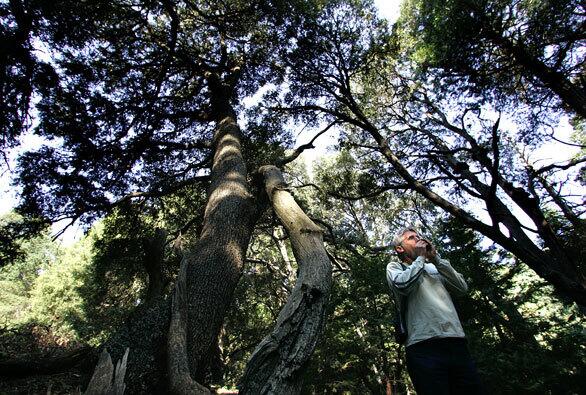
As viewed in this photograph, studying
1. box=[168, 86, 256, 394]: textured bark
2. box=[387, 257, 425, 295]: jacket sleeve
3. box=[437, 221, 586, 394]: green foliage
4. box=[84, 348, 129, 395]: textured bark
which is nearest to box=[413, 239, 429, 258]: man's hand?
box=[387, 257, 425, 295]: jacket sleeve

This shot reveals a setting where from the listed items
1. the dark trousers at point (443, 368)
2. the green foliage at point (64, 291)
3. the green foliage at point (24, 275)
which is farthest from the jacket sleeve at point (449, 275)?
the green foliage at point (24, 275)

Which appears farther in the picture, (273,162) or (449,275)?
(273,162)

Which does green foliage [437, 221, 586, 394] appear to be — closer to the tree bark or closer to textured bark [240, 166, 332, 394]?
textured bark [240, 166, 332, 394]

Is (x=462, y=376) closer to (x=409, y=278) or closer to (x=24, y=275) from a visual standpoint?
(x=409, y=278)

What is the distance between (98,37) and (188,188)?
4.10 metres

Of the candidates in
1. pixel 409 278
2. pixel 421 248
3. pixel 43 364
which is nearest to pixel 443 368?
pixel 409 278

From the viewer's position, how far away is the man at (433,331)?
2.09m

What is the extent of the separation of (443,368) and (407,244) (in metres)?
1.04

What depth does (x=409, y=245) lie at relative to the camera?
2.79 meters

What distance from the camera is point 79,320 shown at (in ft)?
59.0

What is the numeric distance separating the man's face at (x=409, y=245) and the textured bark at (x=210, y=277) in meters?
1.81

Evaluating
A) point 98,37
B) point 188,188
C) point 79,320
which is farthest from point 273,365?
point 79,320

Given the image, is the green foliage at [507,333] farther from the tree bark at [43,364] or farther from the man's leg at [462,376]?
the tree bark at [43,364]

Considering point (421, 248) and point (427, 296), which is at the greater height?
point (421, 248)
